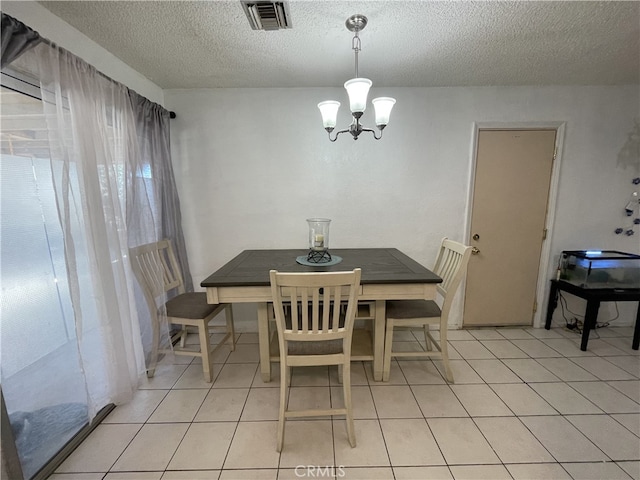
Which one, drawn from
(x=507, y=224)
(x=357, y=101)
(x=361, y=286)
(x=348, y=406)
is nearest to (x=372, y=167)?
(x=357, y=101)

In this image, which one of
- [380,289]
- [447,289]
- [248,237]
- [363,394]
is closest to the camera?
[380,289]

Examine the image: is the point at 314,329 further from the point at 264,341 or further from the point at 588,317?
the point at 588,317

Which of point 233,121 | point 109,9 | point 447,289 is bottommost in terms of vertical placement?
point 447,289

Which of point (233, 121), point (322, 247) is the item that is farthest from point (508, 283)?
point (233, 121)

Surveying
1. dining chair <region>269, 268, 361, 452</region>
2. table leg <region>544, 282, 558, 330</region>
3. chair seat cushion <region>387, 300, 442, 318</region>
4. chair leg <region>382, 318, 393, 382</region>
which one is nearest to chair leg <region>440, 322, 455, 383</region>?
chair seat cushion <region>387, 300, 442, 318</region>

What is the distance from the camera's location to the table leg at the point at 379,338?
1.85 meters

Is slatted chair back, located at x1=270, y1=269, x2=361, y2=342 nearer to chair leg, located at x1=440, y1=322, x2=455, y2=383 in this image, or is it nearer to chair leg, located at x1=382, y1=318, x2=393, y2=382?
chair leg, located at x1=382, y1=318, x2=393, y2=382

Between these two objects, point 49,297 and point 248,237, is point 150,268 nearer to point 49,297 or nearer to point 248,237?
point 49,297

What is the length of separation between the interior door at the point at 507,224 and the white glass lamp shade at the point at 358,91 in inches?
63.1

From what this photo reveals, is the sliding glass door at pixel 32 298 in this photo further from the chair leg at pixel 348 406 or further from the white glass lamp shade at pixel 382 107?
the white glass lamp shade at pixel 382 107

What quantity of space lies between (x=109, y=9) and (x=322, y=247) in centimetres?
184

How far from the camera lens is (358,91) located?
1.42 m

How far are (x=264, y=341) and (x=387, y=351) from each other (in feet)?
2.92

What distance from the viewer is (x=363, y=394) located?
1822 millimetres
